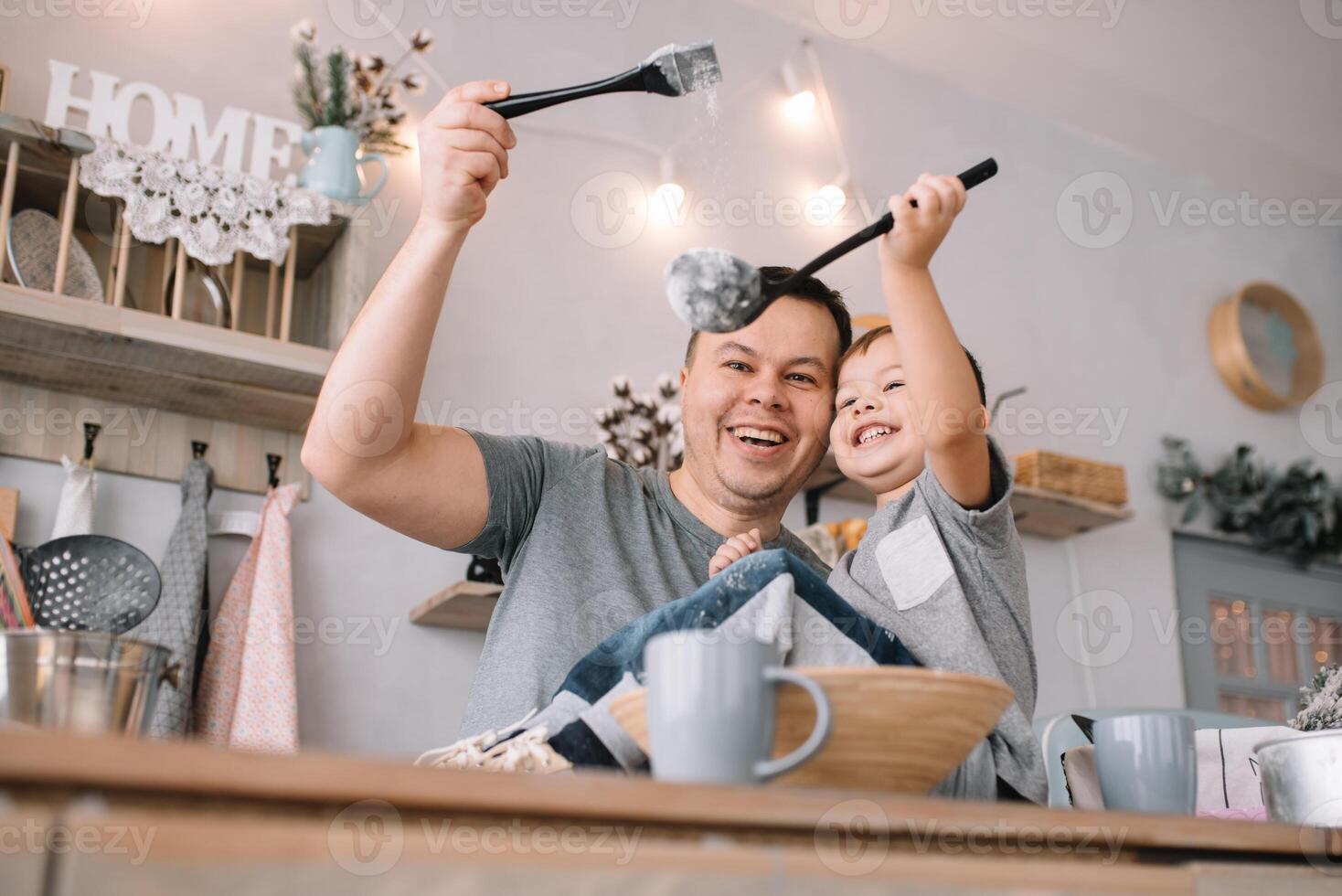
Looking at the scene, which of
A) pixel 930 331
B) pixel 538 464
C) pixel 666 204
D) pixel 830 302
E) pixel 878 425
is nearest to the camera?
pixel 930 331

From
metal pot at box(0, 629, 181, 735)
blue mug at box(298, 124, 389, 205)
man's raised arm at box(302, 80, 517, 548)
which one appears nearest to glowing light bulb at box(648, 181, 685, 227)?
blue mug at box(298, 124, 389, 205)

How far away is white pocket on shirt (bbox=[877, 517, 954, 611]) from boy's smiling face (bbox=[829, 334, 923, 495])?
0.58 ft

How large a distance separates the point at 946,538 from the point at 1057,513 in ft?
7.01

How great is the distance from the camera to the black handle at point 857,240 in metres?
0.80

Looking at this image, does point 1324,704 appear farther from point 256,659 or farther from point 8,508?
point 8,508

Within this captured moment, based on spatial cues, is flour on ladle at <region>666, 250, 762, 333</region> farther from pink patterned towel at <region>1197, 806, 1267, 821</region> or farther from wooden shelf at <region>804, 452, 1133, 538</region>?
wooden shelf at <region>804, 452, 1133, 538</region>

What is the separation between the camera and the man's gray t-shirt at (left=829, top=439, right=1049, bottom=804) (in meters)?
0.86

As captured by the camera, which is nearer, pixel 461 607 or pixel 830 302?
pixel 830 302

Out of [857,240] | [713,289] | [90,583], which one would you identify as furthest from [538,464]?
[90,583]

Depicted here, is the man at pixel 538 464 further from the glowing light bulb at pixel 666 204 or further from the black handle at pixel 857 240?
the glowing light bulb at pixel 666 204

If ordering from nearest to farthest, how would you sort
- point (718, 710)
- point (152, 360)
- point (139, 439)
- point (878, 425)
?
point (718, 710)
point (878, 425)
point (152, 360)
point (139, 439)

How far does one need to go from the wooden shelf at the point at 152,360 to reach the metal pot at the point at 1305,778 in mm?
1537

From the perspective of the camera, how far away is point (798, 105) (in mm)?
3072

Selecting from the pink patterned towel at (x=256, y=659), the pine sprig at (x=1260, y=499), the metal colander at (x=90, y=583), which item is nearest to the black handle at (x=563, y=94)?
the metal colander at (x=90, y=583)
